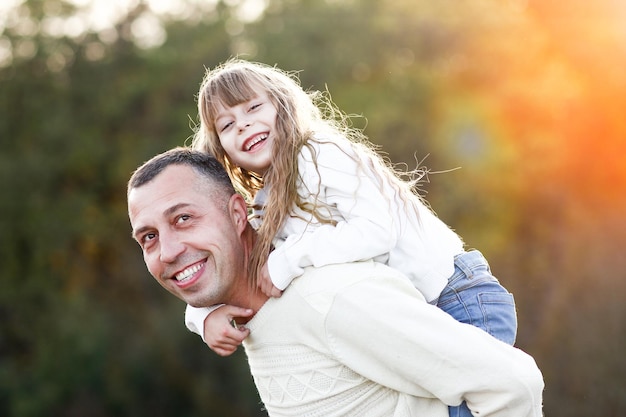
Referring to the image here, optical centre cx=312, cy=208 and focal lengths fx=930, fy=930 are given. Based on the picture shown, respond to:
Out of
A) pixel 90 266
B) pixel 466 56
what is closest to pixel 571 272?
pixel 466 56

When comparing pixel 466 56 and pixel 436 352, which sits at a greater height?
pixel 466 56

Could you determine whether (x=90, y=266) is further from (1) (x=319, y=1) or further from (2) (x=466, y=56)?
(2) (x=466, y=56)

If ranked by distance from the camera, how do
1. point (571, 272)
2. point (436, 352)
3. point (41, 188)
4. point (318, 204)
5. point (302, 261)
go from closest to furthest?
point (436, 352) < point (302, 261) < point (318, 204) < point (571, 272) < point (41, 188)

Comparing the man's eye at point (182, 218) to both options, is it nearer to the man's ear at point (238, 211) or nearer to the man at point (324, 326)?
the man at point (324, 326)

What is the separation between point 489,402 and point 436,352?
194 mm

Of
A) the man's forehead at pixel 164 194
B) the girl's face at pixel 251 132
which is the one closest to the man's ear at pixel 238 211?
the man's forehead at pixel 164 194

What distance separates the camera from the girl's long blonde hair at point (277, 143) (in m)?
2.76

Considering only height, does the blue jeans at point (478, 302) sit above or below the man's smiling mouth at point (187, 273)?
below

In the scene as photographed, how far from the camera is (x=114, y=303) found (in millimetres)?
13727

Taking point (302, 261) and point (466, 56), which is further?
point (466, 56)

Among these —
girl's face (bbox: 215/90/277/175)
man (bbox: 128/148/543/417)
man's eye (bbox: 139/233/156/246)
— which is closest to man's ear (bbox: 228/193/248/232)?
man (bbox: 128/148/543/417)

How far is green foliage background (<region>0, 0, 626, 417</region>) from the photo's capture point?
39.3 feet

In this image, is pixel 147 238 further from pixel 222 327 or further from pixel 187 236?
pixel 222 327

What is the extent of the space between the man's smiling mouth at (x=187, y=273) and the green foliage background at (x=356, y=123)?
9.69 metres
